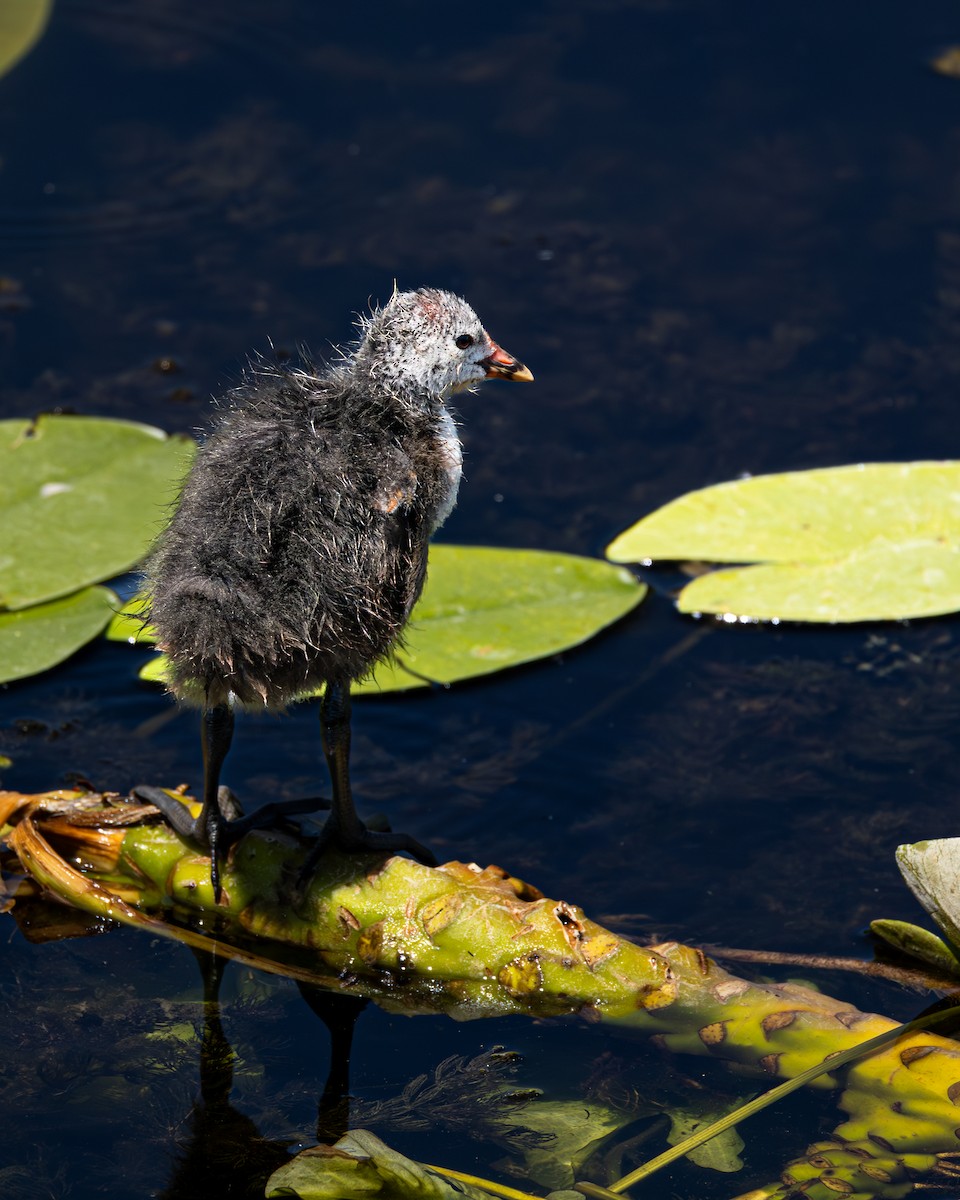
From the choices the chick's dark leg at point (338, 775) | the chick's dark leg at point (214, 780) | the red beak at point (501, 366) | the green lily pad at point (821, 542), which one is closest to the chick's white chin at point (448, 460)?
the red beak at point (501, 366)

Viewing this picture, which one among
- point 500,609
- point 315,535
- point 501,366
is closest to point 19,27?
point 500,609

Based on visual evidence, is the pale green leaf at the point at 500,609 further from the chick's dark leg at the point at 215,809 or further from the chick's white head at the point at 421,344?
the chick's white head at the point at 421,344

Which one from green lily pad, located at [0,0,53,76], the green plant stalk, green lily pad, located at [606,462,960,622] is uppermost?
green lily pad, located at [0,0,53,76]

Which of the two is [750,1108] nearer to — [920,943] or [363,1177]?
[920,943]

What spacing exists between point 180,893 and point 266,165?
4135 mm

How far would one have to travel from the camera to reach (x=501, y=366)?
13.2 feet

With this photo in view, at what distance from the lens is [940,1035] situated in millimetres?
3496

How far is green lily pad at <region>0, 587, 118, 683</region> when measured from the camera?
4.52 meters

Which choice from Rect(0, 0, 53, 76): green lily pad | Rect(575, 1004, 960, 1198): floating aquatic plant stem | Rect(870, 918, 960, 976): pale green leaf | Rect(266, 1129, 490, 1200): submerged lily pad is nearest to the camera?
Rect(266, 1129, 490, 1200): submerged lily pad

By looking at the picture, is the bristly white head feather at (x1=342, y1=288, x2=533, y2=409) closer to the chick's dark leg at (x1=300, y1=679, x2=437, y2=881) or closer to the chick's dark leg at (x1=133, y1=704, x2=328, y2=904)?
the chick's dark leg at (x1=300, y1=679, x2=437, y2=881)

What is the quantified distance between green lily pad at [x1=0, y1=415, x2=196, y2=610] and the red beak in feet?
3.72

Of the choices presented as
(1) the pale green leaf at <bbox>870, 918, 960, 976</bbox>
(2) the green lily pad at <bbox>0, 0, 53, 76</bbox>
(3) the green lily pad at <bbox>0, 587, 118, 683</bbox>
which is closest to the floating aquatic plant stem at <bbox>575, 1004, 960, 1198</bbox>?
(1) the pale green leaf at <bbox>870, 918, 960, 976</bbox>

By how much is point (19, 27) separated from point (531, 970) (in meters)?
5.71

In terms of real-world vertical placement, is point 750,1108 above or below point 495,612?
below
